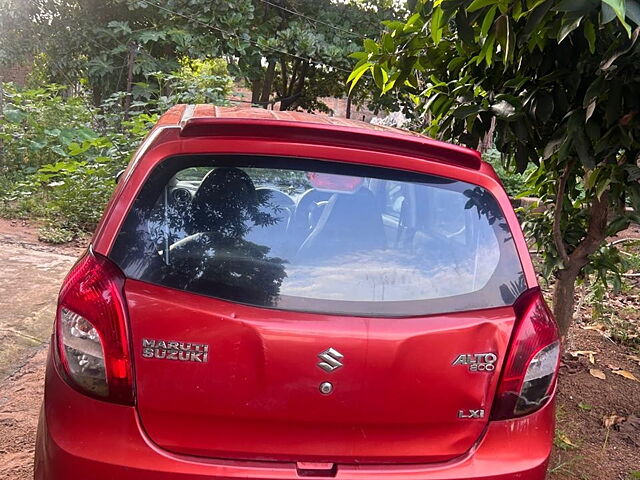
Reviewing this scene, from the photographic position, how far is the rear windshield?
58.6 inches

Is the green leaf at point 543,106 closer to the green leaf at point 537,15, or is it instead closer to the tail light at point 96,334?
the green leaf at point 537,15

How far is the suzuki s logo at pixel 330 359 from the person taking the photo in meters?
1.42

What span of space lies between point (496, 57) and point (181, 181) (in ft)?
5.95

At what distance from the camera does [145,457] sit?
1.40m

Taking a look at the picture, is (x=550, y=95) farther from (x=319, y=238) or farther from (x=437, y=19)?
(x=319, y=238)

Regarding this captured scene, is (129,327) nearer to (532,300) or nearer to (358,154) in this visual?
(358,154)

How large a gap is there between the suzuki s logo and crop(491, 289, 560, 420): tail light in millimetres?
496

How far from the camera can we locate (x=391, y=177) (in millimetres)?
1619

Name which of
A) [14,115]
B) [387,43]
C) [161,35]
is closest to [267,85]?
[161,35]

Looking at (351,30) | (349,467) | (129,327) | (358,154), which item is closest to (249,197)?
(358,154)

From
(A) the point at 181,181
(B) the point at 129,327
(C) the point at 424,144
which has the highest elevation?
(C) the point at 424,144

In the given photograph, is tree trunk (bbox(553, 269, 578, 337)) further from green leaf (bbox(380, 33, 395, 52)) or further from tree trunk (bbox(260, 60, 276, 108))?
tree trunk (bbox(260, 60, 276, 108))

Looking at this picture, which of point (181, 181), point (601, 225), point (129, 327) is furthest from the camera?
point (601, 225)

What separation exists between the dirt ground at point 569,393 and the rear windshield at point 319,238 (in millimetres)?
Result: 1547
